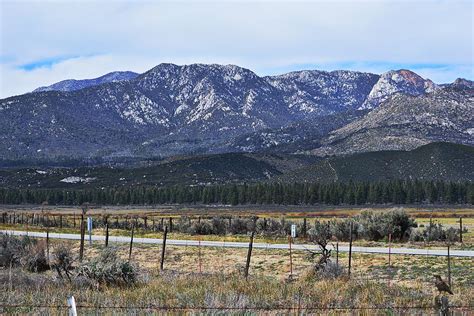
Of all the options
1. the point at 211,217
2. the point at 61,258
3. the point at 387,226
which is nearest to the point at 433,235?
the point at 387,226

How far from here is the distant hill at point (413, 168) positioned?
174750mm

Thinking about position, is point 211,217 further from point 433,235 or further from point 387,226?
point 433,235

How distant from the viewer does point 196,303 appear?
15.3m

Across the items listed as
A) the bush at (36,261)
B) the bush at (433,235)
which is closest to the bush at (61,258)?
the bush at (36,261)

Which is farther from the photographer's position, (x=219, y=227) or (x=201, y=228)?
(x=219, y=227)

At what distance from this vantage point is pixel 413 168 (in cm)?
18425

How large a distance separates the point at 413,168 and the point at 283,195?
57.6 meters

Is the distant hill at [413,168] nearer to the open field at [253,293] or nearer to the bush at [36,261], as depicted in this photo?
the open field at [253,293]

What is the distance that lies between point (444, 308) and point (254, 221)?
147 ft

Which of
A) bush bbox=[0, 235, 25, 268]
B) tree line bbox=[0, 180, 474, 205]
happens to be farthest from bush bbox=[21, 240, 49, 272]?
tree line bbox=[0, 180, 474, 205]

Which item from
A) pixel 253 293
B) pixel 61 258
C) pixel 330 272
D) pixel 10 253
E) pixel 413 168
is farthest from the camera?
pixel 413 168

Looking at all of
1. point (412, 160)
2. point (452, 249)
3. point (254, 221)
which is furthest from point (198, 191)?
point (452, 249)

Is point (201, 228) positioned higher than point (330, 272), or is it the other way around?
point (330, 272)

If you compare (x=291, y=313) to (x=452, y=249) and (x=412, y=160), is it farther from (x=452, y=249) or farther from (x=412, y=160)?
(x=412, y=160)
